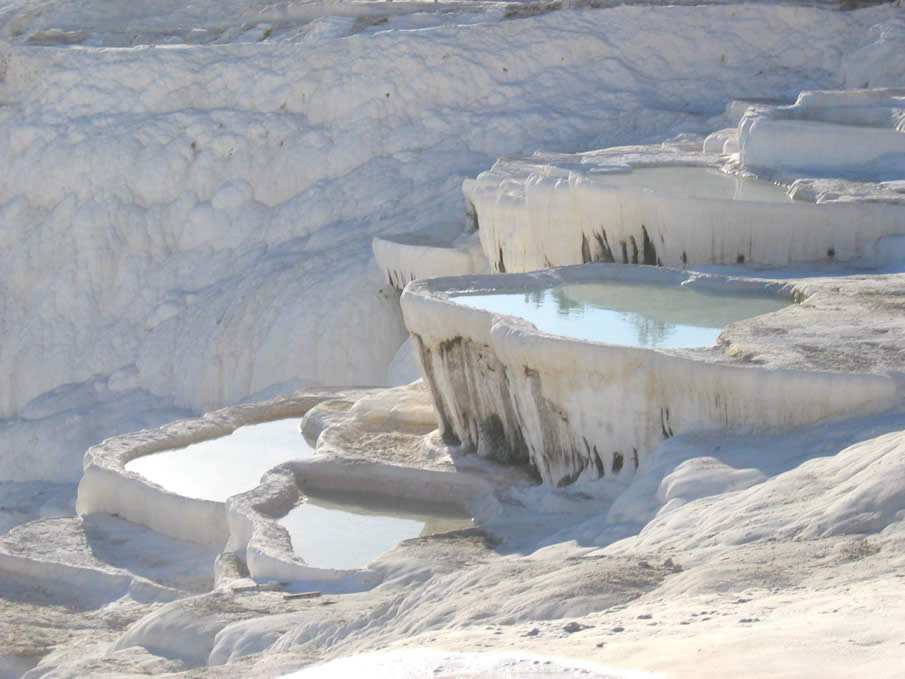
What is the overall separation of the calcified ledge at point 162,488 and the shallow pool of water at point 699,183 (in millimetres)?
2703

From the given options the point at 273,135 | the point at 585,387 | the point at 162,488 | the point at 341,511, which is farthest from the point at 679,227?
the point at 273,135

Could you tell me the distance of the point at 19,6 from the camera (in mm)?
21703

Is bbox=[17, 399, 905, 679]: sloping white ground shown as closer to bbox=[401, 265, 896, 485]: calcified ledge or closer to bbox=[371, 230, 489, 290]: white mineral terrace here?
bbox=[401, 265, 896, 485]: calcified ledge

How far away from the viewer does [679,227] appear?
9.97 meters

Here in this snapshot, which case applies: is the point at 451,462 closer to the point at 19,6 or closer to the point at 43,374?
the point at 43,374

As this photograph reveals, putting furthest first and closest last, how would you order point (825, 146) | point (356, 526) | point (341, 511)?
1. point (825, 146)
2. point (341, 511)
3. point (356, 526)

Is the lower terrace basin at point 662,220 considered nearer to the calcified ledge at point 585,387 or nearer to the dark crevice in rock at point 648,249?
the dark crevice in rock at point 648,249

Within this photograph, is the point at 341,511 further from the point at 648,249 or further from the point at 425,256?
the point at 425,256

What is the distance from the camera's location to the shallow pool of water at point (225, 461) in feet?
29.6

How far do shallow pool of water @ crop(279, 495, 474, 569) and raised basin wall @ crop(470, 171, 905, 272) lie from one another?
311 cm

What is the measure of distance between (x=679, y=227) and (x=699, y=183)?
1.36 m

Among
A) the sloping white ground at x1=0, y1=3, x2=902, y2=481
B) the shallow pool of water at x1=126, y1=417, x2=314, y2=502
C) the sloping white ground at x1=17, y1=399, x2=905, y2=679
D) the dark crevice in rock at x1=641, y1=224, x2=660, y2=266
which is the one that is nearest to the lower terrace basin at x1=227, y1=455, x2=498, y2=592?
the sloping white ground at x1=17, y1=399, x2=905, y2=679

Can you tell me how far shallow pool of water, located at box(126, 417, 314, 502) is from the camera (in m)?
9.02

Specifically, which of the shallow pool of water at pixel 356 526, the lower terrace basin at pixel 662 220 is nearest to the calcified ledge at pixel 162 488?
the shallow pool of water at pixel 356 526
